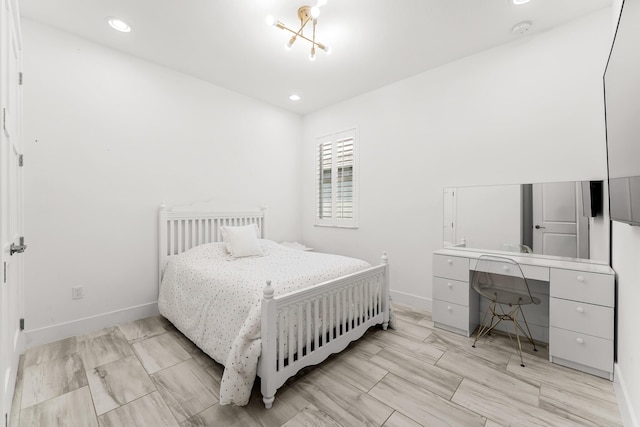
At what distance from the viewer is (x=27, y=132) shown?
229cm

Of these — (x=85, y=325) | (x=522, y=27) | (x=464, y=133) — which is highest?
(x=522, y=27)

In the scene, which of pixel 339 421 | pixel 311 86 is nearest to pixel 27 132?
pixel 311 86

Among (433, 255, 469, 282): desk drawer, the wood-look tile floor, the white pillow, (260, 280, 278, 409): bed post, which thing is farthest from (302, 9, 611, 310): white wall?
(260, 280, 278, 409): bed post

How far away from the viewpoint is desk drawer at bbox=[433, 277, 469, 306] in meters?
2.56

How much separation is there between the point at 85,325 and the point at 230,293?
167 cm

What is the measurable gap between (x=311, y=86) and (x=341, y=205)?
1.60 metres

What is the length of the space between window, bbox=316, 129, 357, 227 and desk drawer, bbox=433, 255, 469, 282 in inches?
51.7

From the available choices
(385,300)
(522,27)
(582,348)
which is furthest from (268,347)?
(522,27)

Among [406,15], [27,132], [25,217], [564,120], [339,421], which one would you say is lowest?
[339,421]

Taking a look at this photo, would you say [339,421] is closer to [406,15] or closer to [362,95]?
[406,15]

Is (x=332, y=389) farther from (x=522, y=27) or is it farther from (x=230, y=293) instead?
(x=522, y=27)

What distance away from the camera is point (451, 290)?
264 cm

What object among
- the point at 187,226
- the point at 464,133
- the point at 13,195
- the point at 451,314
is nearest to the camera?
the point at 13,195

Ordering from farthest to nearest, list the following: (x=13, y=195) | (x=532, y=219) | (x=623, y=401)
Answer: (x=532, y=219)
(x=13, y=195)
(x=623, y=401)
